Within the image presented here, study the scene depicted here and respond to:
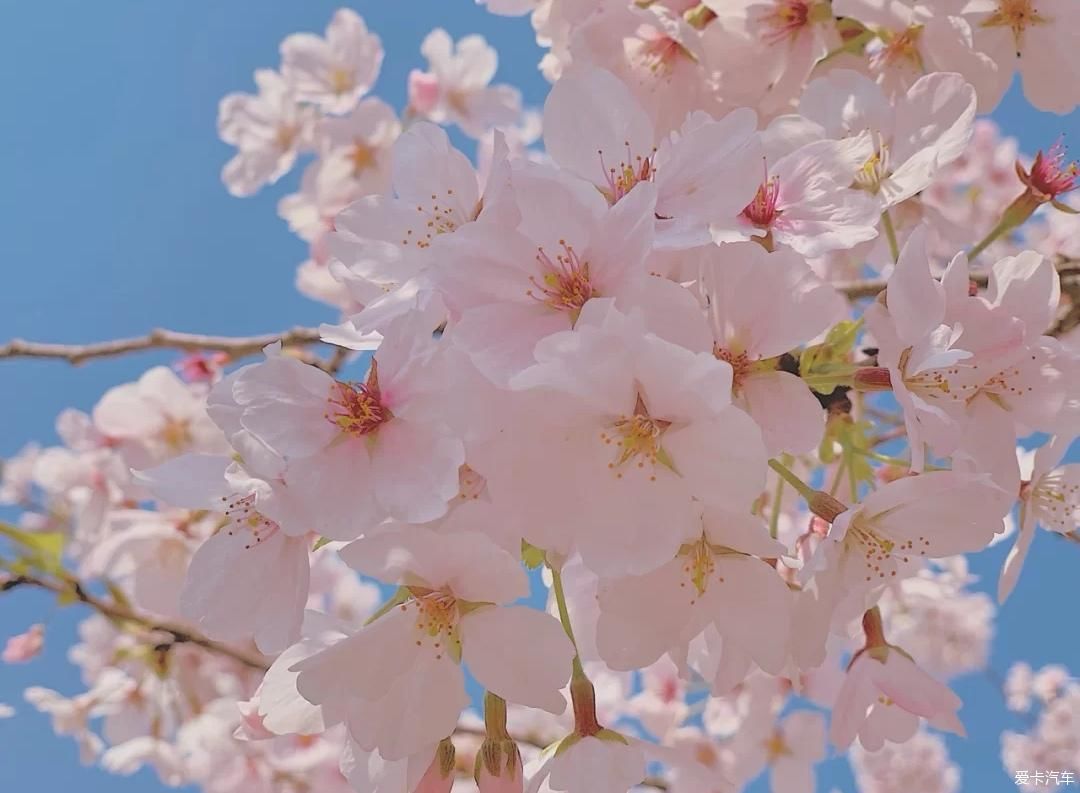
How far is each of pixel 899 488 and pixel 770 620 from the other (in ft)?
0.61

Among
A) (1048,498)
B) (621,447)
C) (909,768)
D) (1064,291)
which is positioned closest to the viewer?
(621,447)

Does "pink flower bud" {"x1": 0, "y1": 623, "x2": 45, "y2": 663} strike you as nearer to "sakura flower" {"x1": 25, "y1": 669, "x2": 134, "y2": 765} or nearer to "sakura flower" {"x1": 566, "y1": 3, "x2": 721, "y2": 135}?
"sakura flower" {"x1": 25, "y1": 669, "x2": 134, "y2": 765}

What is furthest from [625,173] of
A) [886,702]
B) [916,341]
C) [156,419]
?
[156,419]

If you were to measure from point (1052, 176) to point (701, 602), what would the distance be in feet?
2.81

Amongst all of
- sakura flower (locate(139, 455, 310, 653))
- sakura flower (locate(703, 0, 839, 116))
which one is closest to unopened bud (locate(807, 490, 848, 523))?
sakura flower (locate(139, 455, 310, 653))

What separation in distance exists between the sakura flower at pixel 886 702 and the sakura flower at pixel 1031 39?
32.9 inches

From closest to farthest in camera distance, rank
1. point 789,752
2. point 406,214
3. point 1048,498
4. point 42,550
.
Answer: point 406,214, point 1048,498, point 42,550, point 789,752

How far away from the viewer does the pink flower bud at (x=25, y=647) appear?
8.13 feet

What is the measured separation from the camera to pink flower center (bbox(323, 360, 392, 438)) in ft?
2.74

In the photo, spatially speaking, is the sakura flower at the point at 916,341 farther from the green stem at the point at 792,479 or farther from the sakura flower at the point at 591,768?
the sakura flower at the point at 591,768

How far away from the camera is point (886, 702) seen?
3.84ft

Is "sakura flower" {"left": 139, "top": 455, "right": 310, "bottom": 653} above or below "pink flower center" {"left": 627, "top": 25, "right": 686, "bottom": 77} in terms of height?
below

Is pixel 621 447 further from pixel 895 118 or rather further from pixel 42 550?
pixel 42 550

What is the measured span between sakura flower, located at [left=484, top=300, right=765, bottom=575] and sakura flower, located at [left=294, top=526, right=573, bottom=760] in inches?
3.6
